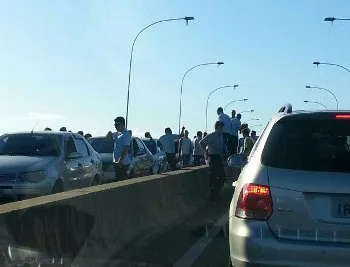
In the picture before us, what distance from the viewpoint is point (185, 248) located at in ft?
27.9

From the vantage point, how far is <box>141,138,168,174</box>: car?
77.9ft

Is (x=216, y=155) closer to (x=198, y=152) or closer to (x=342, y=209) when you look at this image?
(x=198, y=152)

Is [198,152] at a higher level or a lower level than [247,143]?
lower

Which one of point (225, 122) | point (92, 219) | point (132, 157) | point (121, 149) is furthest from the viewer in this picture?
point (225, 122)

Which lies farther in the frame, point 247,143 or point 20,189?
point 247,143

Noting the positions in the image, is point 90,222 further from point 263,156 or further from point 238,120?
point 238,120

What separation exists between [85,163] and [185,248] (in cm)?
561

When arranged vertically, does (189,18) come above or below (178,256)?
above

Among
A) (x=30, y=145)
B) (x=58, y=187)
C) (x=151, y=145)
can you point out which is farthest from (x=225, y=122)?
(x=58, y=187)

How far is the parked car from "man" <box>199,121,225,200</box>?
4.76m

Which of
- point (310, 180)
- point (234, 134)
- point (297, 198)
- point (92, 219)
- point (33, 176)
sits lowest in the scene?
point (92, 219)

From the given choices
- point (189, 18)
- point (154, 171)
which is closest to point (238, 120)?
point (154, 171)

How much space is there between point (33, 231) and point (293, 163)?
226 cm

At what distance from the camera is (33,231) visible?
5547mm
